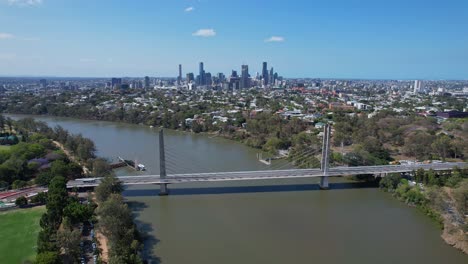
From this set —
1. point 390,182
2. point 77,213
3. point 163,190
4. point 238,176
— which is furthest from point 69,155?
point 390,182

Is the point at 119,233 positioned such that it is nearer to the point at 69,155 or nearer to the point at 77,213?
the point at 77,213

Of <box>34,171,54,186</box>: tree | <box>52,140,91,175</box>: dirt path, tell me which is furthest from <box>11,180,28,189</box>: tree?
<box>52,140,91,175</box>: dirt path

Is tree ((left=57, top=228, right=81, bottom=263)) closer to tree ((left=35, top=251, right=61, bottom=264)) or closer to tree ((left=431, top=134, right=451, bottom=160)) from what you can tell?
tree ((left=35, top=251, right=61, bottom=264))

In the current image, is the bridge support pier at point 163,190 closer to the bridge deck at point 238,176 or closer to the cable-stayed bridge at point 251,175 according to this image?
the cable-stayed bridge at point 251,175

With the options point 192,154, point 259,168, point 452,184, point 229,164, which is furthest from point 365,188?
point 192,154

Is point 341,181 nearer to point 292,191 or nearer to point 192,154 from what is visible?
point 292,191

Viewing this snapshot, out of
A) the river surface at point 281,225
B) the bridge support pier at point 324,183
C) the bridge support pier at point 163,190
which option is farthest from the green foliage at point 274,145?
the bridge support pier at point 163,190
